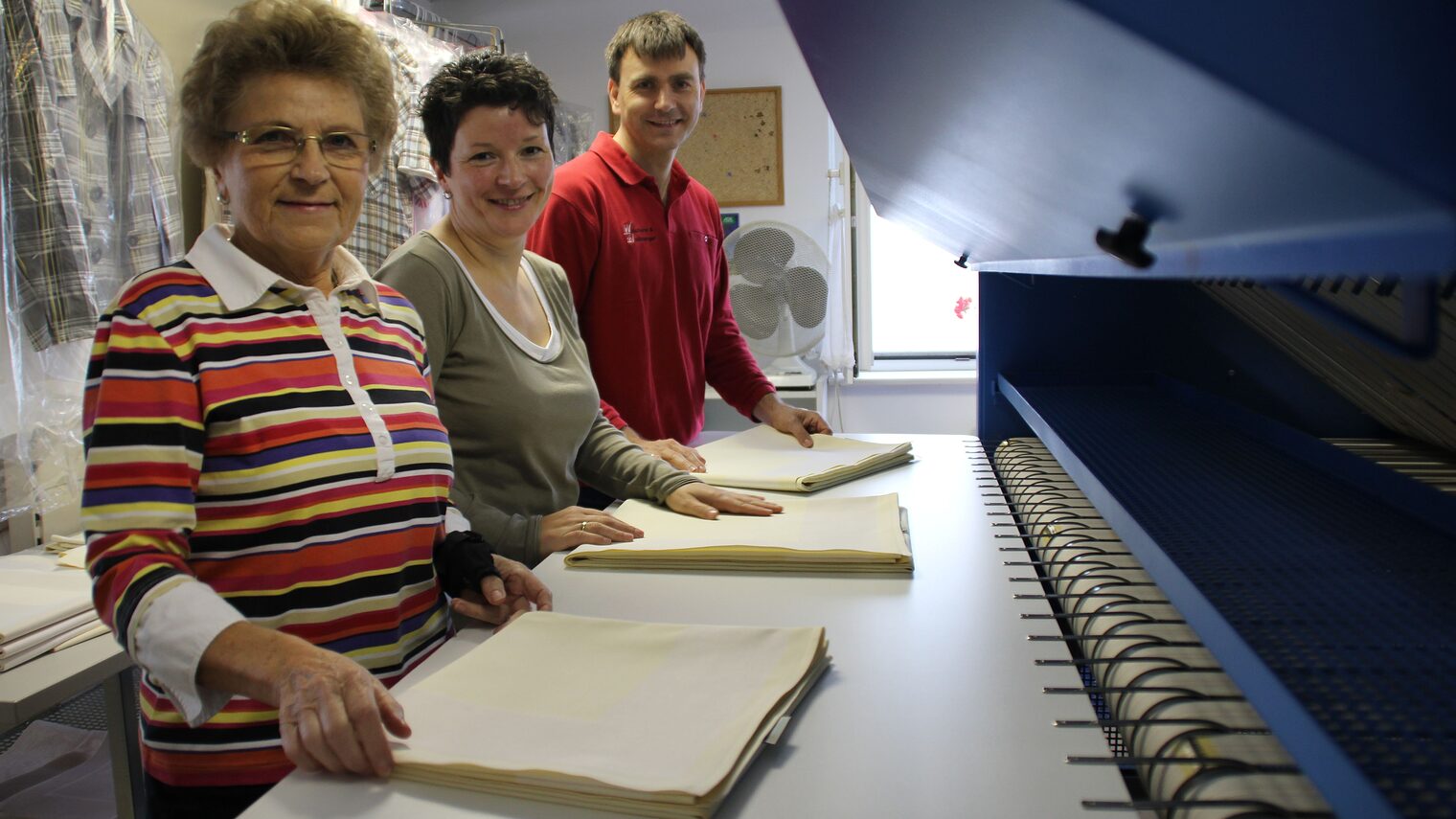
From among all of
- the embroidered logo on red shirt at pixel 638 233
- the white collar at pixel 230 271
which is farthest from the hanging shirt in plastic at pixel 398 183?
the white collar at pixel 230 271

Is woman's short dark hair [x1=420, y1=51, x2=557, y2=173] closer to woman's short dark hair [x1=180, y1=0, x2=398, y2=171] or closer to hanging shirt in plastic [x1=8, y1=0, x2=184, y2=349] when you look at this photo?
woman's short dark hair [x1=180, y1=0, x2=398, y2=171]

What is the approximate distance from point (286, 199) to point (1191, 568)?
102cm

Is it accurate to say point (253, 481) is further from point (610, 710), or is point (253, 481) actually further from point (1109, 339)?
point (1109, 339)

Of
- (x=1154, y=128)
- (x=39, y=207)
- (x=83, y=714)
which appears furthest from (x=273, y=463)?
(x=83, y=714)

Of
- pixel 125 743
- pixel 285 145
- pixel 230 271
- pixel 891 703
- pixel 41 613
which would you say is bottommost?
pixel 125 743

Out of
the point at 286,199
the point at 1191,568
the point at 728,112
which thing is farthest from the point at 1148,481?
the point at 728,112

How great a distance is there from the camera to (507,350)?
60.2 inches

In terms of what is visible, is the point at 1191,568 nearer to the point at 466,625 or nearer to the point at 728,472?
the point at 466,625

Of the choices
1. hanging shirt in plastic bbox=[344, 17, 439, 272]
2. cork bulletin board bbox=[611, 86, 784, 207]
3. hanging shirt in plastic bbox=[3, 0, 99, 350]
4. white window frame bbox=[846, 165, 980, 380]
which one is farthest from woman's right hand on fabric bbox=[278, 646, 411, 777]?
white window frame bbox=[846, 165, 980, 380]

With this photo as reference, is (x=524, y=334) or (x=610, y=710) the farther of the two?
(x=524, y=334)

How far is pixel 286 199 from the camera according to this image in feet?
3.68

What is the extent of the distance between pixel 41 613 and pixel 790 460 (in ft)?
4.45

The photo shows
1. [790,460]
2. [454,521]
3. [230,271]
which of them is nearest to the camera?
[230,271]

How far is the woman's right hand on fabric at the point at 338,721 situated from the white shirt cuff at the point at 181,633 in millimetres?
104
